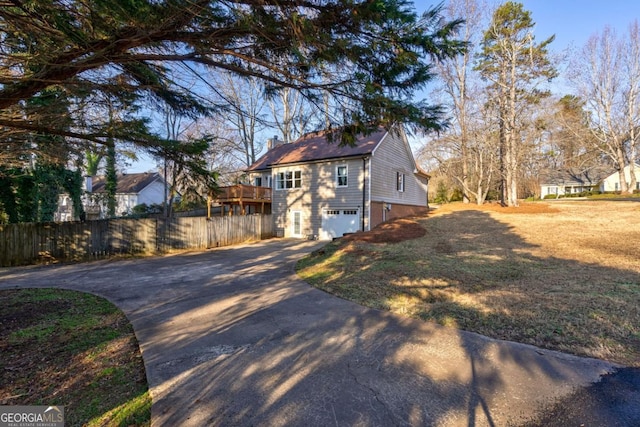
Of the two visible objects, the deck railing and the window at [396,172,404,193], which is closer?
the deck railing

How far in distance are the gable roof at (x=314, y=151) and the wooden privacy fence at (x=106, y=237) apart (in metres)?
6.03

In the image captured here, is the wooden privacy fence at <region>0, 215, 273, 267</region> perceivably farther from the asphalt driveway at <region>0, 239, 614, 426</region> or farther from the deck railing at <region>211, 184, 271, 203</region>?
the asphalt driveway at <region>0, 239, 614, 426</region>

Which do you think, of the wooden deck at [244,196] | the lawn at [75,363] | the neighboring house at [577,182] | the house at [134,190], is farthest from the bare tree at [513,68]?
the house at [134,190]

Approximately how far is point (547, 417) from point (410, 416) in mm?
1174

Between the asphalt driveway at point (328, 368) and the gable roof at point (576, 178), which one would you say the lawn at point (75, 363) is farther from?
the gable roof at point (576, 178)

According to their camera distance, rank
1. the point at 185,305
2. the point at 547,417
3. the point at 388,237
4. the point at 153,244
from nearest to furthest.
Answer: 1. the point at 547,417
2. the point at 185,305
3. the point at 388,237
4. the point at 153,244

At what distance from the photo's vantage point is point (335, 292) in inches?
277

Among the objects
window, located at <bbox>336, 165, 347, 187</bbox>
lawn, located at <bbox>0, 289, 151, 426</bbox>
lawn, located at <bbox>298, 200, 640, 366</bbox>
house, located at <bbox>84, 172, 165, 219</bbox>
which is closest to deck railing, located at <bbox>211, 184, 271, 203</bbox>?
window, located at <bbox>336, 165, 347, 187</bbox>

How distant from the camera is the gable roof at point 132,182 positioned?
3288cm

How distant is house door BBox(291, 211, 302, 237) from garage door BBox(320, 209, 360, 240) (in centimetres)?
183

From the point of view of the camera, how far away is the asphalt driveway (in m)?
2.71

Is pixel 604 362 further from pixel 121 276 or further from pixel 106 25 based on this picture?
pixel 121 276

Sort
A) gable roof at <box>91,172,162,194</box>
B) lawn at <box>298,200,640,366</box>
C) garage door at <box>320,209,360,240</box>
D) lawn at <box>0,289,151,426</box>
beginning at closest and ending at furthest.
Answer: lawn at <box>0,289,151,426</box>
lawn at <box>298,200,640,366</box>
garage door at <box>320,209,360,240</box>
gable roof at <box>91,172,162,194</box>

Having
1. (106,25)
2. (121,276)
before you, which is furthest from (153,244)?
(106,25)
